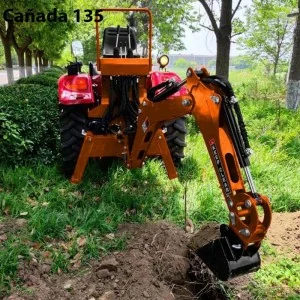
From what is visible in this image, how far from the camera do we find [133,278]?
3.13 m

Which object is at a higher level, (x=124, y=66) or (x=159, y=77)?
(x=124, y=66)

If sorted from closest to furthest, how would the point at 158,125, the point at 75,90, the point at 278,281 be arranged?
1. the point at 278,281
2. the point at 158,125
3. the point at 75,90

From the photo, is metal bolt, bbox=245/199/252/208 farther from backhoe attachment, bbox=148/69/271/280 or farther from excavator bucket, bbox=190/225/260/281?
excavator bucket, bbox=190/225/260/281

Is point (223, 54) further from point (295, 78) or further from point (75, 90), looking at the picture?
point (75, 90)

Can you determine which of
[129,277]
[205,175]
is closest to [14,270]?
[129,277]

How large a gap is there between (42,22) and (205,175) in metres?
8.85

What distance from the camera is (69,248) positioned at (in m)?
3.66

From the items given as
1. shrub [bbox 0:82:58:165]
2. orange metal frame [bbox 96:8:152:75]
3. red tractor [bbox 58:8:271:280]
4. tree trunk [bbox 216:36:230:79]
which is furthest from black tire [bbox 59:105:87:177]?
tree trunk [bbox 216:36:230:79]

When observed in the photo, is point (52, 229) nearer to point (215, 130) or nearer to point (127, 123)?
Result: point (127, 123)

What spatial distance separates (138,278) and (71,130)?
2.46m

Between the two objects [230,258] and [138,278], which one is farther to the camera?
[138,278]

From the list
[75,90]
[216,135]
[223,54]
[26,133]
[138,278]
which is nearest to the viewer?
[216,135]

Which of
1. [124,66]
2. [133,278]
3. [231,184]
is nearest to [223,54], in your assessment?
[124,66]

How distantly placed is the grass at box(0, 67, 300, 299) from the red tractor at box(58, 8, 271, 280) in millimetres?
311
